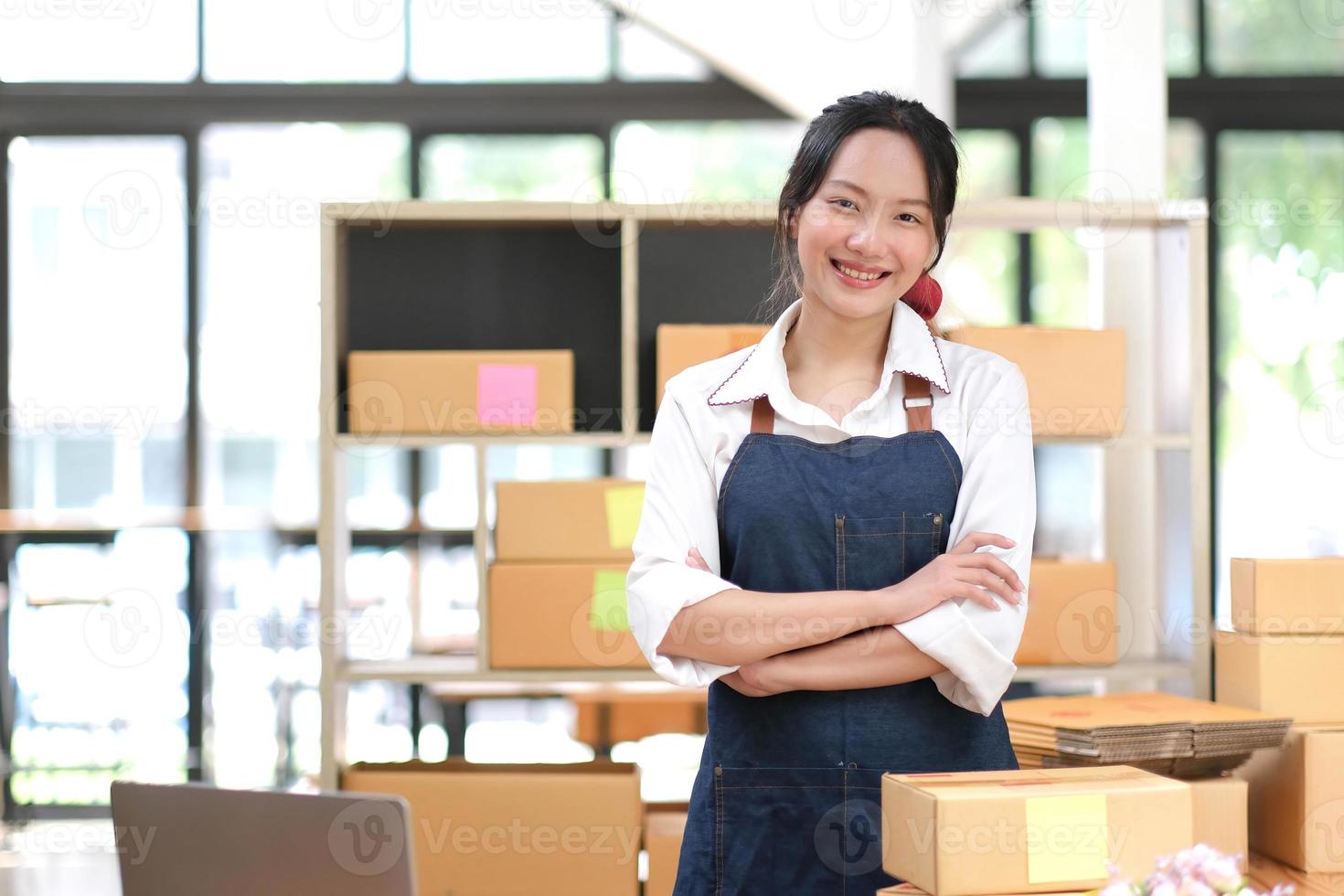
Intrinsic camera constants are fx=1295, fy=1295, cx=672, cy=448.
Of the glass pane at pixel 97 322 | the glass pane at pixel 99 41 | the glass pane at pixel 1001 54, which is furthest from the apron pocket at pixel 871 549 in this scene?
the glass pane at pixel 99 41

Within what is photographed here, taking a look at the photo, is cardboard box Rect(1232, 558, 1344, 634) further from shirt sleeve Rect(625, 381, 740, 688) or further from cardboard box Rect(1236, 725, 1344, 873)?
shirt sleeve Rect(625, 381, 740, 688)

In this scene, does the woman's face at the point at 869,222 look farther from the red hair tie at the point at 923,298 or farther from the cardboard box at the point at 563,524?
the cardboard box at the point at 563,524

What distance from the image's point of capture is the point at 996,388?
5.27 ft

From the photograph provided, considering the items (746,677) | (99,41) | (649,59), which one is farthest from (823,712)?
(99,41)

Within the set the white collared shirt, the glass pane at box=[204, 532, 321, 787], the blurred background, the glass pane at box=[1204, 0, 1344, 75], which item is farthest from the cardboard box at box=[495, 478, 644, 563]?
the glass pane at box=[1204, 0, 1344, 75]

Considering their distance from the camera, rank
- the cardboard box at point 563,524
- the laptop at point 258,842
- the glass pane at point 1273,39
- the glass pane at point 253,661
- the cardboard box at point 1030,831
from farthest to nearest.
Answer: the glass pane at point 253,661 < the glass pane at point 1273,39 < the cardboard box at point 563,524 < the cardboard box at point 1030,831 < the laptop at point 258,842

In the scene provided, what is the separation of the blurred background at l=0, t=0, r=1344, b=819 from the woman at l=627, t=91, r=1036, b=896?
10.5ft

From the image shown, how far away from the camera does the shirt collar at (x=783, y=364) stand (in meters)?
1.60

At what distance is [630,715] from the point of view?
167 inches

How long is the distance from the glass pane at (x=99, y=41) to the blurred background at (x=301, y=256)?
0.01 metres

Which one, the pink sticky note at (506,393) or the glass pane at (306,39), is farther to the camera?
the glass pane at (306,39)

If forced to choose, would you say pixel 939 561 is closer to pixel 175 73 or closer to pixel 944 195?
pixel 944 195

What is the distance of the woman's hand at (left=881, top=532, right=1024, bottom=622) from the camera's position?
147 cm

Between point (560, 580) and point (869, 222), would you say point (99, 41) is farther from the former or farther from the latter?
Answer: point (869, 222)
